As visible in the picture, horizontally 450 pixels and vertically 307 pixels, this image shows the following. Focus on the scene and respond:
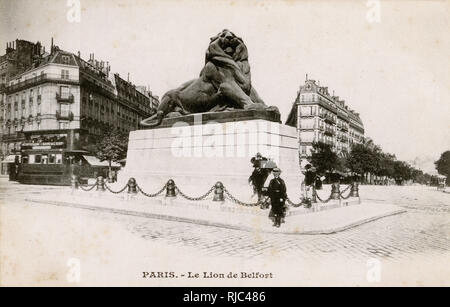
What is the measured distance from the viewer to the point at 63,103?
33.6 m

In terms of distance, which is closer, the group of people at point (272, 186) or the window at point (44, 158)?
the group of people at point (272, 186)

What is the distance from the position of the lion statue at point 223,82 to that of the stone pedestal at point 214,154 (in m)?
0.73

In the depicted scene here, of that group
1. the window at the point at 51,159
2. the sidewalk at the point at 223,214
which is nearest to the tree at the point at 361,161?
the window at the point at 51,159

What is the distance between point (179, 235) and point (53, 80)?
28.7m

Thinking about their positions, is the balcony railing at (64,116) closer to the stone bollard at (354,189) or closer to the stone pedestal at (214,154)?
the stone pedestal at (214,154)

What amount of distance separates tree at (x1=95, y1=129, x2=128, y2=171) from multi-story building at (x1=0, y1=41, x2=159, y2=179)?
0.94 m

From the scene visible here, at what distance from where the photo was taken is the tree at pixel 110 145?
1417 inches

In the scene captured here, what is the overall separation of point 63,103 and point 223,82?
2561 centimetres

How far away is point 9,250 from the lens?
283 inches

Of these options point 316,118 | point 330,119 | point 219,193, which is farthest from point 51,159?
point 330,119

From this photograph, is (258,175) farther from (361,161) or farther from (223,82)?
(361,161)

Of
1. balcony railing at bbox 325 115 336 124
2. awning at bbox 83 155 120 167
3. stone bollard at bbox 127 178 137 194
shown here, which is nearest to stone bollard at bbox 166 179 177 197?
stone bollard at bbox 127 178 137 194

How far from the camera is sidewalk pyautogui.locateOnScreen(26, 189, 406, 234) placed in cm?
817

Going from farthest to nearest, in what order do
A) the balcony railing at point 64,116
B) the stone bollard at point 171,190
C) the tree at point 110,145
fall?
the tree at point 110,145 → the balcony railing at point 64,116 → the stone bollard at point 171,190
